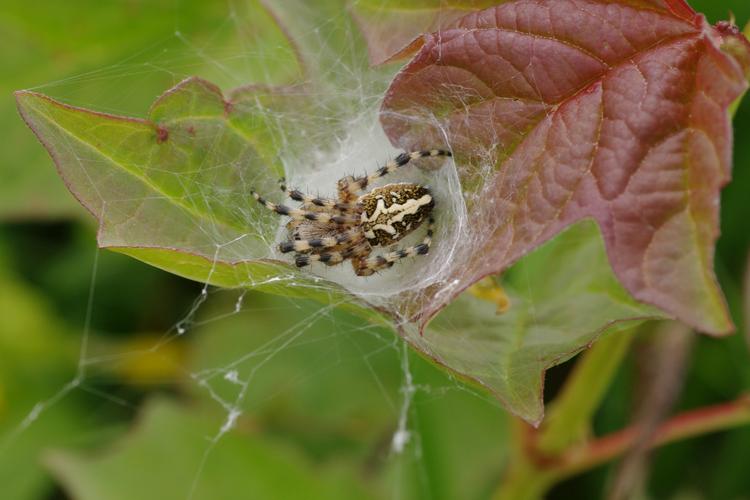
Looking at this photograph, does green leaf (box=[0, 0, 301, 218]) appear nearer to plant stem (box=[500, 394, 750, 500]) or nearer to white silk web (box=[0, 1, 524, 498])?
white silk web (box=[0, 1, 524, 498])

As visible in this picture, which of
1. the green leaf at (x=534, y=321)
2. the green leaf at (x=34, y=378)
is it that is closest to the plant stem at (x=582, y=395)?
the green leaf at (x=534, y=321)

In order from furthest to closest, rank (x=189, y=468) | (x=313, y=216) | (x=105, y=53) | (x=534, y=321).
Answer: (x=105, y=53) < (x=189, y=468) < (x=313, y=216) < (x=534, y=321)

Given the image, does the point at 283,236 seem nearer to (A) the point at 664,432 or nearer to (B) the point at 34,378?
(A) the point at 664,432

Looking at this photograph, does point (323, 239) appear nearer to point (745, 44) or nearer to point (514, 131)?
point (514, 131)

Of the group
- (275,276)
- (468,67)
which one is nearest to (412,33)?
(468,67)

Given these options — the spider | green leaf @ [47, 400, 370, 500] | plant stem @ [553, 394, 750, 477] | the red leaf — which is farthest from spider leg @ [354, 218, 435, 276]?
green leaf @ [47, 400, 370, 500]

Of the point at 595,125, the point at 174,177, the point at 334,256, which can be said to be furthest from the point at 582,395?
the point at 174,177
